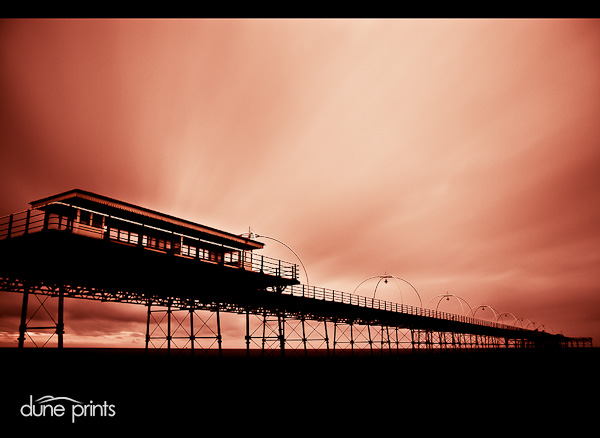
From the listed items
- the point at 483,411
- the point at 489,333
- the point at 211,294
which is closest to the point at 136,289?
the point at 211,294

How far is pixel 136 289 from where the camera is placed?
2258 cm

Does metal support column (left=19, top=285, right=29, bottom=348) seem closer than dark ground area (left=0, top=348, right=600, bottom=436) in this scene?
No

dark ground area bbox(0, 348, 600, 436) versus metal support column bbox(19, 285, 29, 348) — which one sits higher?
metal support column bbox(19, 285, 29, 348)

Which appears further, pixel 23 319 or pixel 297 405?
pixel 23 319

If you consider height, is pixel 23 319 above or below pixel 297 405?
above

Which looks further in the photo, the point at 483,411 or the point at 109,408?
the point at 483,411

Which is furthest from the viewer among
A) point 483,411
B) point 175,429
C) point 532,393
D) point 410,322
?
point 410,322

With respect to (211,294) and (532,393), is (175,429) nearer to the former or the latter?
(211,294)

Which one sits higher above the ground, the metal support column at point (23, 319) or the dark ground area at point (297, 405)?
the metal support column at point (23, 319)

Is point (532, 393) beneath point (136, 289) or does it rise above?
beneath

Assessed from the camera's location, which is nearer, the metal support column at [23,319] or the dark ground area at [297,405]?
the dark ground area at [297,405]
